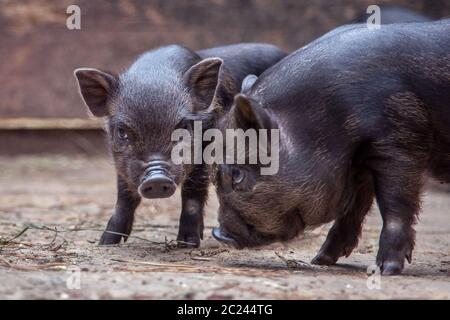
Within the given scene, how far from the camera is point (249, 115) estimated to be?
486 cm

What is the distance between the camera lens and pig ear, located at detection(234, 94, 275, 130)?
4.80m

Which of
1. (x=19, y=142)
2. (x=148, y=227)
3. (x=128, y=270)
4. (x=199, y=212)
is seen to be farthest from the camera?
(x=19, y=142)

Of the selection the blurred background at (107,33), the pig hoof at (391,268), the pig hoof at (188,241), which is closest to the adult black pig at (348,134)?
the pig hoof at (391,268)

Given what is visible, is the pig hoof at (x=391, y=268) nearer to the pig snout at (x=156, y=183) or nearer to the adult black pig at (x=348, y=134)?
the adult black pig at (x=348, y=134)

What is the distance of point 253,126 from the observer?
493 centimetres

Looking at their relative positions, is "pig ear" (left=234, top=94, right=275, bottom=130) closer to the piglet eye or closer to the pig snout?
the piglet eye

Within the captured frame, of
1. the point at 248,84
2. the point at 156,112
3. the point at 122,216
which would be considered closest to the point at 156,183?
the point at 156,112

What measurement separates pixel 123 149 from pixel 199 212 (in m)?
0.76

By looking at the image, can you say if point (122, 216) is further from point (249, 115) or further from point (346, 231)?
point (249, 115)

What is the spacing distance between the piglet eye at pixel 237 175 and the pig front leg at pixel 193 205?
0.96 m

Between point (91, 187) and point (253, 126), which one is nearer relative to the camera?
point (253, 126)

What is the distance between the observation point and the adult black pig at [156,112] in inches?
220

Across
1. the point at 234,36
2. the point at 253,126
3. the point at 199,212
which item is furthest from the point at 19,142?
the point at 253,126

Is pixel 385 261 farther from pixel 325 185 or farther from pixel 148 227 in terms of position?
pixel 148 227
